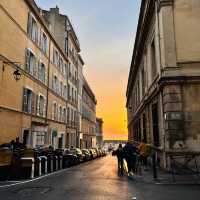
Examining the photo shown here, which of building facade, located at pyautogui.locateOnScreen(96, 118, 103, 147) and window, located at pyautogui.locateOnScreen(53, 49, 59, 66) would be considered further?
building facade, located at pyautogui.locateOnScreen(96, 118, 103, 147)

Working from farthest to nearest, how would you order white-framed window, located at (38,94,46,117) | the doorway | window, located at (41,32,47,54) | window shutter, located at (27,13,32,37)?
1. window, located at (41,32,47,54)
2. white-framed window, located at (38,94,46,117)
3. window shutter, located at (27,13,32,37)
4. the doorway

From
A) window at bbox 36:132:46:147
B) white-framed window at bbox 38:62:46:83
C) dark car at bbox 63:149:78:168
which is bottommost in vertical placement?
dark car at bbox 63:149:78:168

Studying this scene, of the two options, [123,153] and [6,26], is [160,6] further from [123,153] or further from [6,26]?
[6,26]

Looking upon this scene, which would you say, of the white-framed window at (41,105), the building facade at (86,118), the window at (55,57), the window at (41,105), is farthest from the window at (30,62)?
the building facade at (86,118)

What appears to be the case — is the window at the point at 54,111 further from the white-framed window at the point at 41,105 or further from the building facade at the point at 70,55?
the building facade at the point at 70,55

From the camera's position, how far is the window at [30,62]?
864 inches

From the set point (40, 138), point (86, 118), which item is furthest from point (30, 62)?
point (86, 118)

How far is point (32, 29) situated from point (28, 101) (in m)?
6.32

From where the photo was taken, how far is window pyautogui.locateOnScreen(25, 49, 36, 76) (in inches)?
864

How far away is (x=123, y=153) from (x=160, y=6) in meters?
8.61

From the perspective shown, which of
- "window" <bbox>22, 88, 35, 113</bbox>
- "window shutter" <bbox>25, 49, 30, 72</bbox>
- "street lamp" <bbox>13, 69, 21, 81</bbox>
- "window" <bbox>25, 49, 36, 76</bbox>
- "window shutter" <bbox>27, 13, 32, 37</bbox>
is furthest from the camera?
"window shutter" <bbox>27, 13, 32, 37</bbox>

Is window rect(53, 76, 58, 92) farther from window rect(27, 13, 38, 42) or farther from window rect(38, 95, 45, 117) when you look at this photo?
window rect(27, 13, 38, 42)

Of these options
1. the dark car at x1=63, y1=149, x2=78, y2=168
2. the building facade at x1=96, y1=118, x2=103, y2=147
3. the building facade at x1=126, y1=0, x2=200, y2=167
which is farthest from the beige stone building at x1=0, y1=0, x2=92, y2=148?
the building facade at x1=96, y1=118, x2=103, y2=147

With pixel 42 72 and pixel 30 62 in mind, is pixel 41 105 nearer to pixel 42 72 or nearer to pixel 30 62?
pixel 42 72
